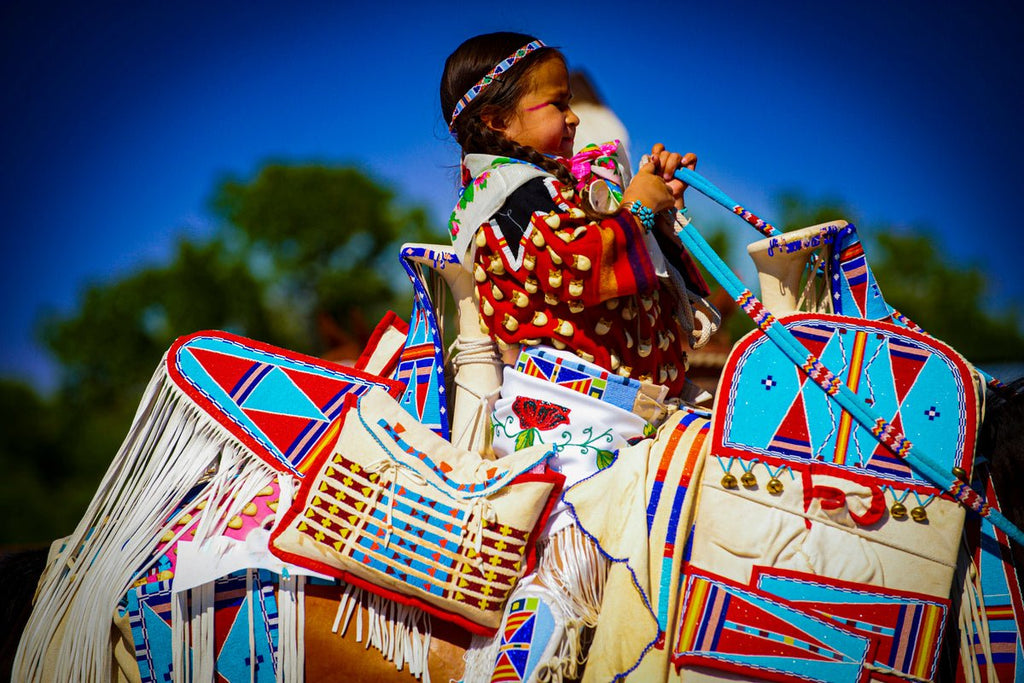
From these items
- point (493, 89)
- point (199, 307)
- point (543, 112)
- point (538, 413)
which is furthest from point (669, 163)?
point (199, 307)

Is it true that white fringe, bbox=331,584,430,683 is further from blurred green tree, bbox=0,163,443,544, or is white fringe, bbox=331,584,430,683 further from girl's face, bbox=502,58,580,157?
blurred green tree, bbox=0,163,443,544

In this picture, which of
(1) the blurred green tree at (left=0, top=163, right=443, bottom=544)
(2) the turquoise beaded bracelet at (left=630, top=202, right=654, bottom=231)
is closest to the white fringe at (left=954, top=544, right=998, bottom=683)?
(2) the turquoise beaded bracelet at (left=630, top=202, right=654, bottom=231)

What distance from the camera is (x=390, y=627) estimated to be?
6.95 feet

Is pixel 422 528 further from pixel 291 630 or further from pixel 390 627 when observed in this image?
pixel 291 630

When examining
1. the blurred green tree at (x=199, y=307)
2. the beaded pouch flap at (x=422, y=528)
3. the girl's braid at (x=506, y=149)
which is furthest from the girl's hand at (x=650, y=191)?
the blurred green tree at (x=199, y=307)

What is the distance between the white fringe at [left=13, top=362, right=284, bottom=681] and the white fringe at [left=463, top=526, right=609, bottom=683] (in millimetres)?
728

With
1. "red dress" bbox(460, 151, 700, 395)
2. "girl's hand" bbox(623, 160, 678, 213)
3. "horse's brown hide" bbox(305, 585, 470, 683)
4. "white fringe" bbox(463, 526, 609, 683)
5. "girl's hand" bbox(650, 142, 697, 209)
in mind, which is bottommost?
"horse's brown hide" bbox(305, 585, 470, 683)

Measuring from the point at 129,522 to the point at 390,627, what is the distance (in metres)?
0.77

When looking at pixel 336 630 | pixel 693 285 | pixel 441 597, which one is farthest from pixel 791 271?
pixel 336 630

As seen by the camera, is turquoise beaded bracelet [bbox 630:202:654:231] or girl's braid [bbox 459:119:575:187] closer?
turquoise beaded bracelet [bbox 630:202:654:231]

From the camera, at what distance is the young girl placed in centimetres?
210

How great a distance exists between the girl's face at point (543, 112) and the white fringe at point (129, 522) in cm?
123

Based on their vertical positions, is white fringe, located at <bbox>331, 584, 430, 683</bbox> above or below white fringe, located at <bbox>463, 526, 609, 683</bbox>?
below

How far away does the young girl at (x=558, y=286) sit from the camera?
210cm
